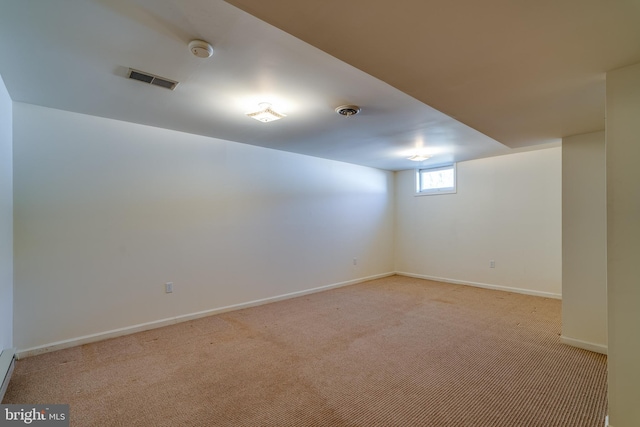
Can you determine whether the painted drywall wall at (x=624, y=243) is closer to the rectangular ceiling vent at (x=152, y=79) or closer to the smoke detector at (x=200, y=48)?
the smoke detector at (x=200, y=48)

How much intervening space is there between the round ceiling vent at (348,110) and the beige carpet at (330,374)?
231 centimetres

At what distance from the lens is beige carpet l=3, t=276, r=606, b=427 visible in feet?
6.12

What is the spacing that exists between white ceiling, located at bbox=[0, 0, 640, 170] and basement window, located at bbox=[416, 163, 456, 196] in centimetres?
259

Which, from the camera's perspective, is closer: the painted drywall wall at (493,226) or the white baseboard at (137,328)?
the white baseboard at (137,328)

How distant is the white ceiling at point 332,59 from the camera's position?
122cm

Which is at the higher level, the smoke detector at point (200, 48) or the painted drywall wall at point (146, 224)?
the smoke detector at point (200, 48)

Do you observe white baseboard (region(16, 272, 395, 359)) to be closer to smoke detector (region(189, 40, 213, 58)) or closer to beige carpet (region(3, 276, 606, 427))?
beige carpet (region(3, 276, 606, 427))

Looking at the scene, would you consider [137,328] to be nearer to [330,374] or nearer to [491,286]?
[330,374]

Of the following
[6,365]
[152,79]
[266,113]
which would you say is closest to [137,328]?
[6,365]

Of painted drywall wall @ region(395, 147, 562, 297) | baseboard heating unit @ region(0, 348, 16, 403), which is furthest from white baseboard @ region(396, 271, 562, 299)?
baseboard heating unit @ region(0, 348, 16, 403)

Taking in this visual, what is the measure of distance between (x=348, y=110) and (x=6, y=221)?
317 centimetres

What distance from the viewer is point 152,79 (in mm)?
2223

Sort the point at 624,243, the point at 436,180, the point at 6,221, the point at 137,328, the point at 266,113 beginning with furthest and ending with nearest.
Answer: the point at 436,180 < the point at 137,328 < the point at 266,113 < the point at 6,221 < the point at 624,243

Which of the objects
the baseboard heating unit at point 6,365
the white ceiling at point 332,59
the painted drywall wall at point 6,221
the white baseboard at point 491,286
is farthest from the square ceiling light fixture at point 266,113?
the white baseboard at point 491,286
